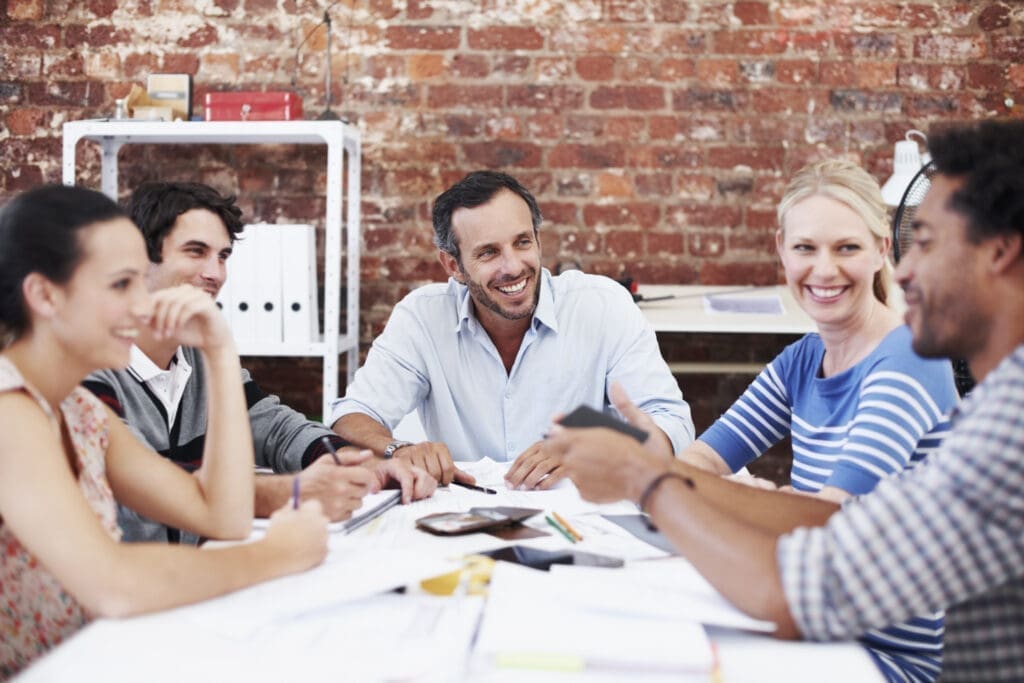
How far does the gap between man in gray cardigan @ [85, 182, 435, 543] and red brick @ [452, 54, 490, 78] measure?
1.47m

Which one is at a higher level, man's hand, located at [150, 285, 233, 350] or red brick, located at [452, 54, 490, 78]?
red brick, located at [452, 54, 490, 78]

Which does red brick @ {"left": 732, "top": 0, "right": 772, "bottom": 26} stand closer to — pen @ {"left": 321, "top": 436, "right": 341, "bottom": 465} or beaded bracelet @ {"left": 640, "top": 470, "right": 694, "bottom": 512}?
pen @ {"left": 321, "top": 436, "right": 341, "bottom": 465}

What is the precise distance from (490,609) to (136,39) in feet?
9.76

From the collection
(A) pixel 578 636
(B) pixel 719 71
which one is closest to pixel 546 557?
(A) pixel 578 636

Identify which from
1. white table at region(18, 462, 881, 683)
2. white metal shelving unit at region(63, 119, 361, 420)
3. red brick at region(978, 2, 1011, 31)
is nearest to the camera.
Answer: white table at region(18, 462, 881, 683)

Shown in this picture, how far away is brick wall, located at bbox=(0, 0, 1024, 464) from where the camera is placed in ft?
10.6

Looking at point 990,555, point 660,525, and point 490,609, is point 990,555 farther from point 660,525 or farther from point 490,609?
point 490,609

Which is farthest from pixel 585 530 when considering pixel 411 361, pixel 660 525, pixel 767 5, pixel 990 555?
pixel 767 5

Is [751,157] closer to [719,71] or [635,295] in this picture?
[719,71]

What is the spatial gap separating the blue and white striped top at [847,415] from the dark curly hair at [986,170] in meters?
0.27

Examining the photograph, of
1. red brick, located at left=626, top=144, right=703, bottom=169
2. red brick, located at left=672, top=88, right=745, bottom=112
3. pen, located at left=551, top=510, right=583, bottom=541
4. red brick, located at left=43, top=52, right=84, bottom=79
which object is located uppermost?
red brick, located at left=43, top=52, right=84, bottom=79

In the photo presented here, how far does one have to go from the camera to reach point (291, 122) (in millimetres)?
2840

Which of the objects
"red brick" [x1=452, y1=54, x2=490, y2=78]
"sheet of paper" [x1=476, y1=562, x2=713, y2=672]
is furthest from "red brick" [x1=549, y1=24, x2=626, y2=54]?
"sheet of paper" [x1=476, y1=562, x2=713, y2=672]

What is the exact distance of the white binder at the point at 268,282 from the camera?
2.88 m
